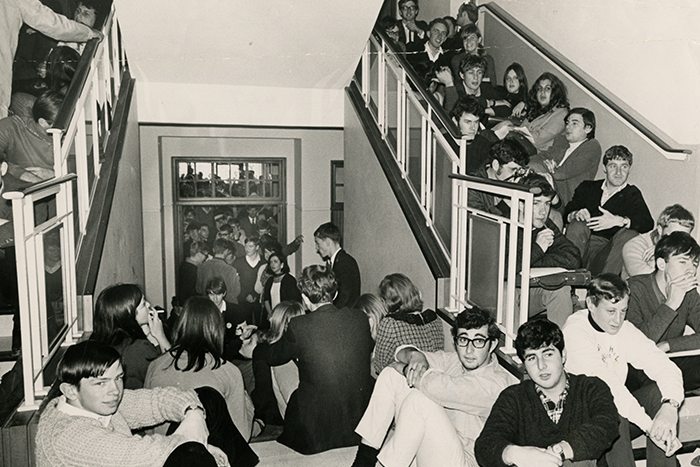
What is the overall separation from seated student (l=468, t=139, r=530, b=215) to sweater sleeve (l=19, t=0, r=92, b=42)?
2.54m

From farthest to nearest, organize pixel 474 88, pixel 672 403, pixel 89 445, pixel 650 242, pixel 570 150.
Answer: pixel 474 88, pixel 570 150, pixel 650 242, pixel 672 403, pixel 89 445

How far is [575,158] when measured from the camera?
380 cm

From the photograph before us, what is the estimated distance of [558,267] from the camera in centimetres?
298

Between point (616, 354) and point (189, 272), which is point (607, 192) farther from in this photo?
point (189, 272)

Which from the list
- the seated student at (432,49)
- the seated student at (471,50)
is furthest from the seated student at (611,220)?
the seated student at (432,49)

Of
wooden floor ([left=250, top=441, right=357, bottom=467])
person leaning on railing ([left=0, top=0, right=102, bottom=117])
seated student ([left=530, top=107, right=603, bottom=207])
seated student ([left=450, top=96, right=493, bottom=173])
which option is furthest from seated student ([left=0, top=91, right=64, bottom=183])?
seated student ([left=530, top=107, right=603, bottom=207])

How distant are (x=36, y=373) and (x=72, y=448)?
0.50 meters

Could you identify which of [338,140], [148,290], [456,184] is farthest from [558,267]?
[148,290]

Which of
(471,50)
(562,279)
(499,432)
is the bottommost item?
(499,432)

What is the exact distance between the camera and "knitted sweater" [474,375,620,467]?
81.8 inches

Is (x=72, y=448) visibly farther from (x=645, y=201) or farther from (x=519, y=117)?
(x=519, y=117)

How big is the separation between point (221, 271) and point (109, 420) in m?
3.53

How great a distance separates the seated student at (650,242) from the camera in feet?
10.2

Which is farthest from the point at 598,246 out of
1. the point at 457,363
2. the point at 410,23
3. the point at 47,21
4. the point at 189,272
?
the point at 189,272
